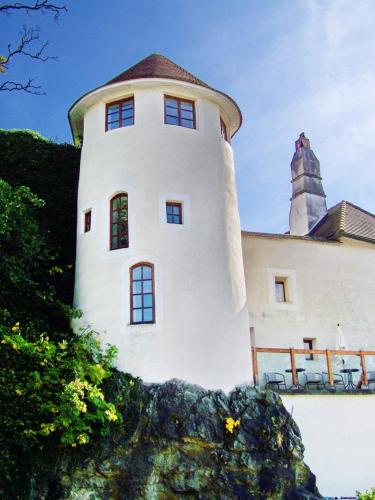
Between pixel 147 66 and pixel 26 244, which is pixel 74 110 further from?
pixel 26 244

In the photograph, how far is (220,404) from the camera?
54.9 feet

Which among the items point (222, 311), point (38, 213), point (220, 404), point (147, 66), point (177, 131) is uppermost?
point (147, 66)

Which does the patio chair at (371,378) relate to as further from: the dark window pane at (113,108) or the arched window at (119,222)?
the dark window pane at (113,108)

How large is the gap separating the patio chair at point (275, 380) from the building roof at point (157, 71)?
9408mm

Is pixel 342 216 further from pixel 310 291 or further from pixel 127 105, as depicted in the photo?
pixel 127 105

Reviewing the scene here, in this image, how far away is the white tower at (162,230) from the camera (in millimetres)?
17188

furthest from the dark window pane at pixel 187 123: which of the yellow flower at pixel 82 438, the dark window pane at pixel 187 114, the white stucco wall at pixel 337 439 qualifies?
the yellow flower at pixel 82 438

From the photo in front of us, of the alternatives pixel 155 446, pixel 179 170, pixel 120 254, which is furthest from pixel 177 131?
pixel 155 446

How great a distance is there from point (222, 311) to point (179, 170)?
4.41 meters

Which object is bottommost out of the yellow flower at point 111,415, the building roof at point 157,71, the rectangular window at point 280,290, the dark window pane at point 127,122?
the yellow flower at point 111,415

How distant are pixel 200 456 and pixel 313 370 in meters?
7.01

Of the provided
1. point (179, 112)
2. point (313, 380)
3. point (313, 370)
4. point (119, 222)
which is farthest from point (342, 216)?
point (119, 222)

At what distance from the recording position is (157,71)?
67.3ft

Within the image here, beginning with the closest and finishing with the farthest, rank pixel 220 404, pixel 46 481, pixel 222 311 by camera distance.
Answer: pixel 46 481
pixel 220 404
pixel 222 311
